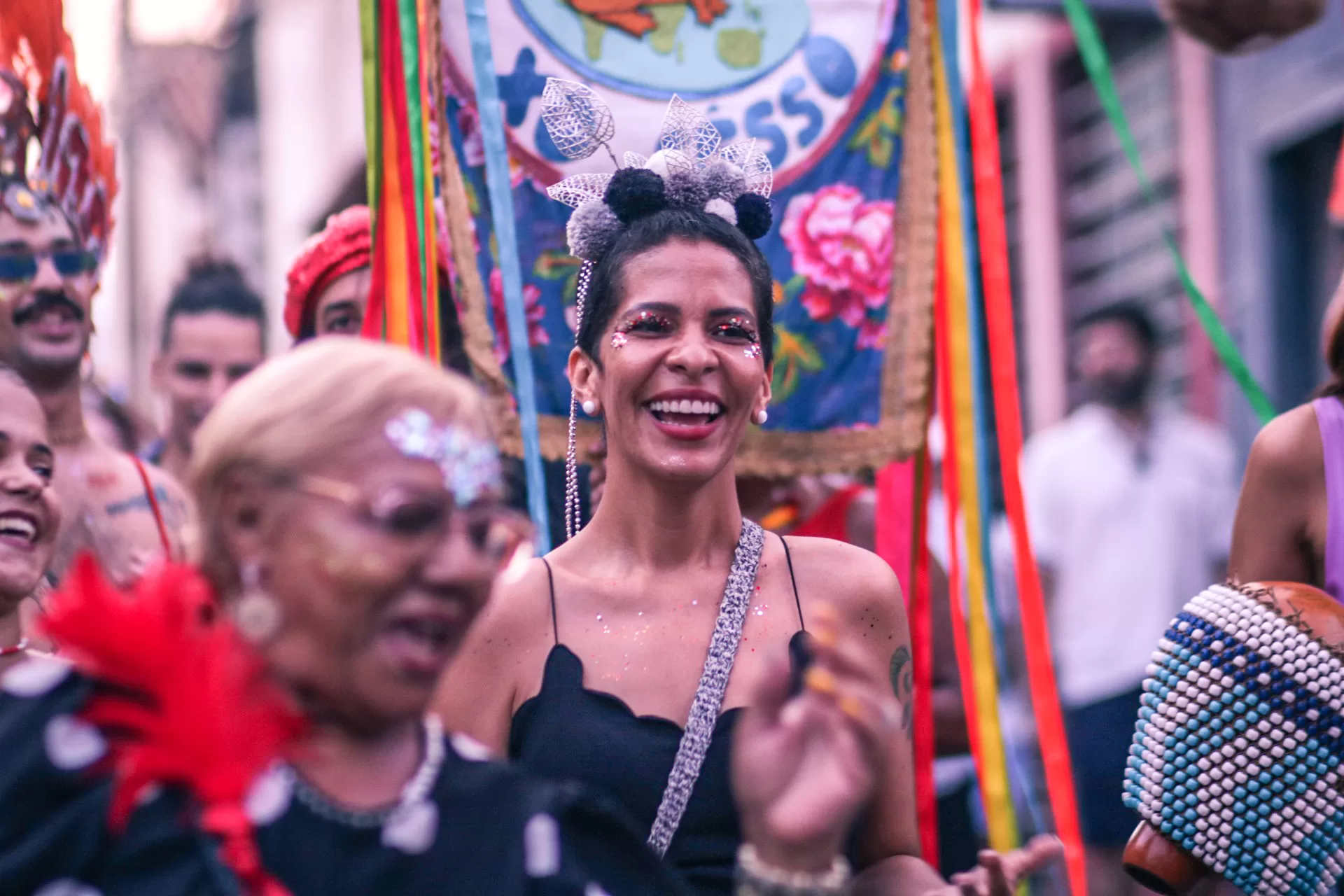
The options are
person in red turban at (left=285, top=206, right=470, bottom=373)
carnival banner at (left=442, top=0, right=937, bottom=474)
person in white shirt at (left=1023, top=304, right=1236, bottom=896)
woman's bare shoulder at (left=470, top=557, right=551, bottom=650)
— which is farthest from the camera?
person in white shirt at (left=1023, top=304, right=1236, bottom=896)

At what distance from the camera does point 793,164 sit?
11.9 ft

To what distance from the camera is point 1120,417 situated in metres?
6.46

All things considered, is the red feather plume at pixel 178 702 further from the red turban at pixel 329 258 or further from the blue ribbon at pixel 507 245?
the red turban at pixel 329 258

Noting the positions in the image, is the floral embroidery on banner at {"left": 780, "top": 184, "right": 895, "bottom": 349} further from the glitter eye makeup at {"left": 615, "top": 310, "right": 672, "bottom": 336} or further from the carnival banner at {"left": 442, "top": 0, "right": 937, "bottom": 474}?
the glitter eye makeup at {"left": 615, "top": 310, "right": 672, "bottom": 336}

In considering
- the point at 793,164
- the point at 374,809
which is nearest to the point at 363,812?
the point at 374,809

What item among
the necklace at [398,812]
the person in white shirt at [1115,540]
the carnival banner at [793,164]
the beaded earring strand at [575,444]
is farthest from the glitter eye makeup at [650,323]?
the person in white shirt at [1115,540]

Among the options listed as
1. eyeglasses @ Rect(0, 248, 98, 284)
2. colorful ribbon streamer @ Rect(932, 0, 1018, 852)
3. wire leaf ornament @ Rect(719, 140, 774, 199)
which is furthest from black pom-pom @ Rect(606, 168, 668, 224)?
eyeglasses @ Rect(0, 248, 98, 284)

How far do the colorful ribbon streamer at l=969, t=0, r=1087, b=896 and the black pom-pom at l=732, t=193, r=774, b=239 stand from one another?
0.56 m

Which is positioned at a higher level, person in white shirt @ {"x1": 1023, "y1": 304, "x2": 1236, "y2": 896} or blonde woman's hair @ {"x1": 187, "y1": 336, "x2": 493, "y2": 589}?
blonde woman's hair @ {"x1": 187, "y1": 336, "x2": 493, "y2": 589}

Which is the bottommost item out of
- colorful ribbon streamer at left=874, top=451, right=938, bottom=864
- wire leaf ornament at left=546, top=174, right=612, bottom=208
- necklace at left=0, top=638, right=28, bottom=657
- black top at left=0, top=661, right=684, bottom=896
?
colorful ribbon streamer at left=874, top=451, right=938, bottom=864

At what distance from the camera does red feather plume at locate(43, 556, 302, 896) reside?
1.71 m

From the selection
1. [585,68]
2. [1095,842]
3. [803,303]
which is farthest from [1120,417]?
[585,68]

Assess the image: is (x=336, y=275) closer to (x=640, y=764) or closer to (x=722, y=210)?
(x=722, y=210)

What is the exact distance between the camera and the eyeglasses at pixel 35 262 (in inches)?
137
